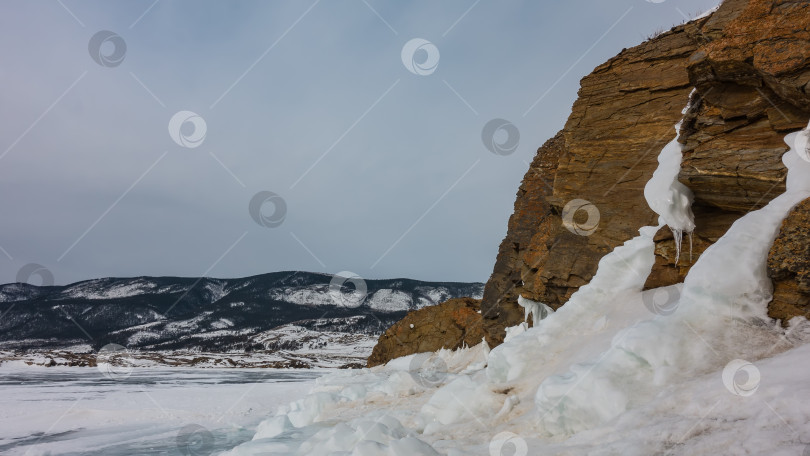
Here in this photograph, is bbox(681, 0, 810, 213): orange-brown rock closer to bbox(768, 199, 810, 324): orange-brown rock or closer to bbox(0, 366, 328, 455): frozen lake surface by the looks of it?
bbox(768, 199, 810, 324): orange-brown rock

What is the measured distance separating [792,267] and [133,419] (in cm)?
2747

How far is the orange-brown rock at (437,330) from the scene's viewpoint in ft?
116

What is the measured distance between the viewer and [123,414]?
80.1 feet

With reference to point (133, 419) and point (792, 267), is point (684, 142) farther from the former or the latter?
point (133, 419)

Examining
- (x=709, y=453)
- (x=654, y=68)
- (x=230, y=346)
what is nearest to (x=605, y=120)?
(x=654, y=68)

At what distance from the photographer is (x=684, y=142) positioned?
33.6 feet

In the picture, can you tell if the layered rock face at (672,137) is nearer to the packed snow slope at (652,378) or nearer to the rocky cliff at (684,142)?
the rocky cliff at (684,142)

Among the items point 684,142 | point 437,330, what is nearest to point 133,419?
point 437,330

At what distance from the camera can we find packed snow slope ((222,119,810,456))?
511cm

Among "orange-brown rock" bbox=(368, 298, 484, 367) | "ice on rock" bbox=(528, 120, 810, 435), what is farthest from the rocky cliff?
"orange-brown rock" bbox=(368, 298, 484, 367)

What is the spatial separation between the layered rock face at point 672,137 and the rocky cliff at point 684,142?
1.0 inches

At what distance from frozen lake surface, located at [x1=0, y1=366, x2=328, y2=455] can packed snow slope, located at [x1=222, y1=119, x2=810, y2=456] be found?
318 inches

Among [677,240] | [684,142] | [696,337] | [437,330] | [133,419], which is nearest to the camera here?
[696,337]

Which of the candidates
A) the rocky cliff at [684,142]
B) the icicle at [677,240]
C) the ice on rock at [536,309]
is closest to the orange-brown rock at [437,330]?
the rocky cliff at [684,142]
